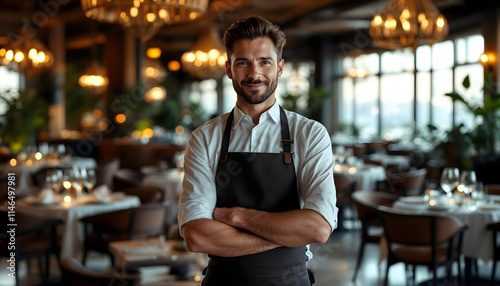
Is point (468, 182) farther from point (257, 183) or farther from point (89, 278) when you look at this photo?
point (257, 183)

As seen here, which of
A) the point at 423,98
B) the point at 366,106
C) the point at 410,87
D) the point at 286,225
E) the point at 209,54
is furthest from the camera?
the point at 366,106

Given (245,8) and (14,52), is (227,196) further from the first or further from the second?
(245,8)

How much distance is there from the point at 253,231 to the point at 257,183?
170 mm

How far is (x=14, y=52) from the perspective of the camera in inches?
361

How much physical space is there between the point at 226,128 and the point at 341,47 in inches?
619

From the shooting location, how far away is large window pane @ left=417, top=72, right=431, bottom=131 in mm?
14594

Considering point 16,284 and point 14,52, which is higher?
point 14,52

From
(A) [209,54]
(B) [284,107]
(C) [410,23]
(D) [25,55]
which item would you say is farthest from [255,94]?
(B) [284,107]

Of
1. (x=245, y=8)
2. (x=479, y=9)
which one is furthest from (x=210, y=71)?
(x=479, y=9)

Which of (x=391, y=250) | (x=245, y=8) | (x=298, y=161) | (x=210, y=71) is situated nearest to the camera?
(x=298, y=161)

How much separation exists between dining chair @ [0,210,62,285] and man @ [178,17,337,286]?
123 inches

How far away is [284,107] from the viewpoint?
14.4 metres

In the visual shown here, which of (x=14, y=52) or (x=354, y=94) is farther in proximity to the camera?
(x=354, y=94)

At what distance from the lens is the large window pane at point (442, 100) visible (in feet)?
45.5
